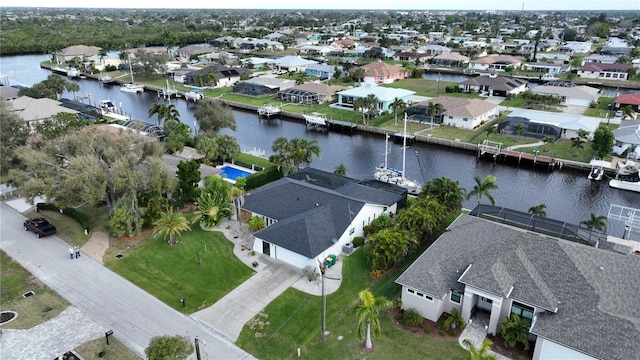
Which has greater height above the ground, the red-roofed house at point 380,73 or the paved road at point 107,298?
the red-roofed house at point 380,73

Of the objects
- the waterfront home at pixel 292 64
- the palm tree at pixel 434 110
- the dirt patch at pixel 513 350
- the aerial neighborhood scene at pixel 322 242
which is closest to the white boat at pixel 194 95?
the aerial neighborhood scene at pixel 322 242

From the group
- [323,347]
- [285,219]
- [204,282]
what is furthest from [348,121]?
[323,347]

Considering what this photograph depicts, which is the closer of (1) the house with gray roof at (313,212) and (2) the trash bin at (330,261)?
(2) the trash bin at (330,261)

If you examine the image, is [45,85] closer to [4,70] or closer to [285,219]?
[4,70]

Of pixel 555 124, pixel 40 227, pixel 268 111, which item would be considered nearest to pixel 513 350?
pixel 40 227

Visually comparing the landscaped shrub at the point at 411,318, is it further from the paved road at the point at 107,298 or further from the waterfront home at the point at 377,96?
the waterfront home at the point at 377,96

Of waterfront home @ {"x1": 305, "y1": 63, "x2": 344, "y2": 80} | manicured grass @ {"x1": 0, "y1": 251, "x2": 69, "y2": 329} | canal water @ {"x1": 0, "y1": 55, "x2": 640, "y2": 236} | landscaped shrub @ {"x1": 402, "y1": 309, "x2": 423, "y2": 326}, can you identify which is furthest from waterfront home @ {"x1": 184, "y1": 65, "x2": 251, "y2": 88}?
landscaped shrub @ {"x1": 402, "y1": 309, "x2": 423, "y2": 326}
